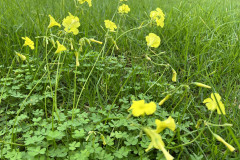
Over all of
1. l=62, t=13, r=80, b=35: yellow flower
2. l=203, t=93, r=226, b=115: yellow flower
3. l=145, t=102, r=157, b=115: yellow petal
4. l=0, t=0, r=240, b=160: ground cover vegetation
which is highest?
l=62, t=13, r=80, b=35: yellow flower

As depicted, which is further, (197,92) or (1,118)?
(197,92)

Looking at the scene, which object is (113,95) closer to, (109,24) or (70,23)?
(109,24)

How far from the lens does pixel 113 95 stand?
6.46ft

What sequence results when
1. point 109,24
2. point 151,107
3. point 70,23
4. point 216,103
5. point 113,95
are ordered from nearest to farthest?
point 151,107 < point 216,103 < point 70,23 < point 109,24 < point 113,95

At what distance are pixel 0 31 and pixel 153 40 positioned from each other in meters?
1.95

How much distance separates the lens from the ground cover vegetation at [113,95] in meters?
1.30

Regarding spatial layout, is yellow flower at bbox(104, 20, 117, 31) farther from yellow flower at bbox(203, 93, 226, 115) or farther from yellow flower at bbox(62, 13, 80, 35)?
yellow flower at bbox(203, 93, 226, 115)

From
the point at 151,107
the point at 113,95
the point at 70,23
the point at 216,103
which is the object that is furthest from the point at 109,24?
the point at 151,107

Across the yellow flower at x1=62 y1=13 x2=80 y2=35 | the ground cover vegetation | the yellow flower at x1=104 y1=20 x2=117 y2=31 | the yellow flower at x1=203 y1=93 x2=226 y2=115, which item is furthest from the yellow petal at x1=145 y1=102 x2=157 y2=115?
the yellow flower at x1=104 y1=20 x2=117 y2=31

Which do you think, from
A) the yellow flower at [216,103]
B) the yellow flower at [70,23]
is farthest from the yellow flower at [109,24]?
the yellow flower at [216,103]

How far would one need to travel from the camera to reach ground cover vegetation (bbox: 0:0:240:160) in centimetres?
130

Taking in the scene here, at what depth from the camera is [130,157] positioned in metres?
1.35

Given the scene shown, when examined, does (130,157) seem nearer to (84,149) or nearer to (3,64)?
(84,149)

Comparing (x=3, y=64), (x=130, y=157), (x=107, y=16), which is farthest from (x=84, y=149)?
(x=107, y=16)
